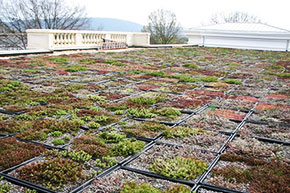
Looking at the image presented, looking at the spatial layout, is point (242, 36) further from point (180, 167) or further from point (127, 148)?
point (180, 167)

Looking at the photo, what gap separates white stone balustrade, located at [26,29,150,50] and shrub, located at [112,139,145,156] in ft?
39.0

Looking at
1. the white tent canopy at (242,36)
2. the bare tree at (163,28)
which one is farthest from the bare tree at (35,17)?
the white tent canopy at (242,36)

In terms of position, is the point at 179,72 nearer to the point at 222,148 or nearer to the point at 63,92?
the point at 63,92

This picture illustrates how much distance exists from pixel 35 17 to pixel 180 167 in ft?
129

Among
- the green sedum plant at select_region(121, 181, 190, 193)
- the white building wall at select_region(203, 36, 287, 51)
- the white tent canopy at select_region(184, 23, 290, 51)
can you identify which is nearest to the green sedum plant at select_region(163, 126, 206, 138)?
the green sedum plant at select_region(121, 181, 190, 193)

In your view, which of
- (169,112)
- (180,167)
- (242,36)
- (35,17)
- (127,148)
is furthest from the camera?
(35,17)

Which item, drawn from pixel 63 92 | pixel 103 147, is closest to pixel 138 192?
pixel 103 147

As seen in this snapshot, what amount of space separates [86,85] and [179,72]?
3938 millimetres

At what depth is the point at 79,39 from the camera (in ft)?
55.2

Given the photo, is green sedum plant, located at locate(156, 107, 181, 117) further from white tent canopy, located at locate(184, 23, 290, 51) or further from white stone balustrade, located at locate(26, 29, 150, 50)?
white tent canopy, located at locate(184, 23, 290, 51)

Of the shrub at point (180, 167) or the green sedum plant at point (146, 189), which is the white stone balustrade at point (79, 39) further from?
the green sedum plant at point (146, 189)

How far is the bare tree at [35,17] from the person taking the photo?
117 ft

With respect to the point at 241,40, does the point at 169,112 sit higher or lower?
lower

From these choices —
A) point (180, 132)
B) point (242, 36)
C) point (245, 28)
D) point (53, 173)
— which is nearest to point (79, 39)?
point (242, 36)
